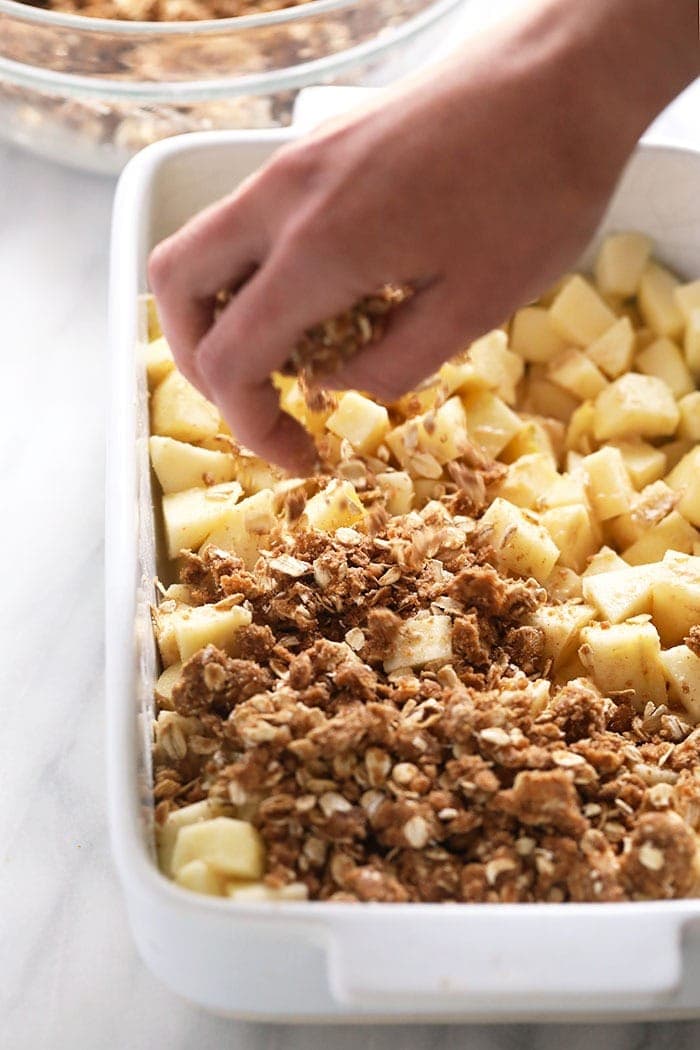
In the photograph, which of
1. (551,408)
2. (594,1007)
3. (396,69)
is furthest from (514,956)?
(396,69)

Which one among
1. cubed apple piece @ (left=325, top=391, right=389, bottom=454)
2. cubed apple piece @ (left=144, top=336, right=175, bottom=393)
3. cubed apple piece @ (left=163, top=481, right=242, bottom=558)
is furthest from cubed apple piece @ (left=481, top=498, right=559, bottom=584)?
cubed apple piece @ (left=144, top=336, right=175, bottom=393)

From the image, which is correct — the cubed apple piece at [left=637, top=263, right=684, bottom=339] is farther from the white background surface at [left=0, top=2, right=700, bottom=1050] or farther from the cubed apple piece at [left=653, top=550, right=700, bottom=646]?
the white background surface at [left=0, top=2, right=700, bottom=1050]

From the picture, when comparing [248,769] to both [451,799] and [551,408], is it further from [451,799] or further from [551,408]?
[551,408]

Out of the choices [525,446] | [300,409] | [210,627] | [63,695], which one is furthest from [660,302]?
[63,695]

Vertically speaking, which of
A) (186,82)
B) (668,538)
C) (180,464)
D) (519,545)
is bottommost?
(668,538)

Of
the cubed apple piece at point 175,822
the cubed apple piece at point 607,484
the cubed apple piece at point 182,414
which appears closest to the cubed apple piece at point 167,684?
the cubed apple piece at point 175,822

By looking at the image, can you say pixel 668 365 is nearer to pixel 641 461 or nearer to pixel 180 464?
pixel 641 461
